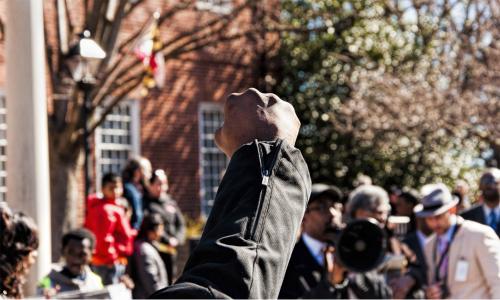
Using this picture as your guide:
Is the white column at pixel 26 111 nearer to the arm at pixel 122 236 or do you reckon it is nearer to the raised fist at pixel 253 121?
the arm at pixel 122 236

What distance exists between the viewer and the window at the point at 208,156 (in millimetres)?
19703

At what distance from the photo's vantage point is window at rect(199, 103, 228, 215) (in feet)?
64.6

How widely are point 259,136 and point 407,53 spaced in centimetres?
1803

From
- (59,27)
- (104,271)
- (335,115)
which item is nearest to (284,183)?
(104,271)

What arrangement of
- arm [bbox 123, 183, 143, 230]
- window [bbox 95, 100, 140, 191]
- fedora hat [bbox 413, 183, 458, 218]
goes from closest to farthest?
fedora hat [bbox 413, 183, 458, 218], arm [bbox 123, 183, 143, 230], window [bbox 95, 100, 140, 191]

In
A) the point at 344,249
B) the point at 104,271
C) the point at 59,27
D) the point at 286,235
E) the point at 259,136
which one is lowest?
the point at 104,271

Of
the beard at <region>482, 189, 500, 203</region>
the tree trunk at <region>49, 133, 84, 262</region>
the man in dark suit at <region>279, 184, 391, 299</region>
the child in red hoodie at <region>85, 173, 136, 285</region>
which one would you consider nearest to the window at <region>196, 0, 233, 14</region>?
the tree trunk at <region>49, 133, 84, 262</region>

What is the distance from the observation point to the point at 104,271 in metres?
10.3

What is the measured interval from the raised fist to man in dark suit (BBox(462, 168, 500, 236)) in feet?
26.4

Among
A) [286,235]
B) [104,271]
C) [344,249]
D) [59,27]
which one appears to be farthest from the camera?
[59,27]

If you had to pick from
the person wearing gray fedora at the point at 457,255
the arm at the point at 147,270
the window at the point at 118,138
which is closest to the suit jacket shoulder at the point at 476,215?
the person wearing gray fedora at the point at 457,255

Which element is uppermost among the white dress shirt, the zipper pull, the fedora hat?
the zipper pull

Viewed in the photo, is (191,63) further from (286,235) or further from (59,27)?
(286,235)

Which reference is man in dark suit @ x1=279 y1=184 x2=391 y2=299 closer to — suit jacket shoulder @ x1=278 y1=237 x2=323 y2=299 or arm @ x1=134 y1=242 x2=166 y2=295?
suit jacket shoulder @ x1=278 y1=237 x2=323 y2=299
